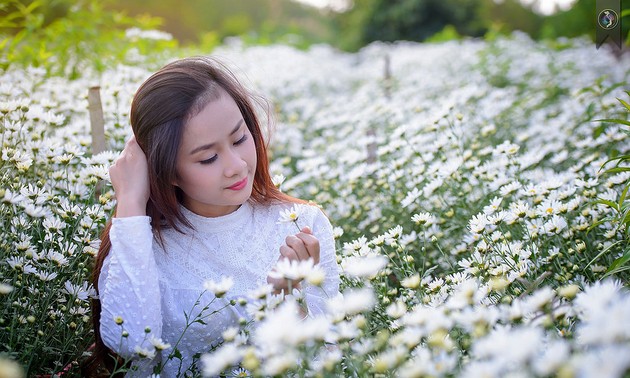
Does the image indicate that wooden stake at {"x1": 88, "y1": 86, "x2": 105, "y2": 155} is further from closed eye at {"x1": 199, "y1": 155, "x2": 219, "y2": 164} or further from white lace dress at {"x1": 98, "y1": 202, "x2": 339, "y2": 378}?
closed eye at {"x1": 199, "y1": 155, "x2": 219, "y2": 164}

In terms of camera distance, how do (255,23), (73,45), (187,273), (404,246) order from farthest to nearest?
(255,23)
(73,45)
(404,246)
(187,273)

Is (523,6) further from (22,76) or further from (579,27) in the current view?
(22,76)

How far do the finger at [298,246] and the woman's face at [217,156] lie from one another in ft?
0.76

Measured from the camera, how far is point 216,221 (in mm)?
1967

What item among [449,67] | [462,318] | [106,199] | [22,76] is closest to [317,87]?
[449,67]

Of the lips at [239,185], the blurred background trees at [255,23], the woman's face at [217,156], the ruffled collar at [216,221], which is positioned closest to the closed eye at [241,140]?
the woman's face at [217,156]

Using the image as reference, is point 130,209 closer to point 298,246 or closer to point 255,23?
point 298,246

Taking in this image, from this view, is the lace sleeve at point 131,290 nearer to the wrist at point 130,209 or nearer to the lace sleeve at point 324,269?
the wrist at point 130,209

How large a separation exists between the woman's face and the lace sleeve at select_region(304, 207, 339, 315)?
0.29 m

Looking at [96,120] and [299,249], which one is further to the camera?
[96,120]

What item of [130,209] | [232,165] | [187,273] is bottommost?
[187,273]

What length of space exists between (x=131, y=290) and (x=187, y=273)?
0.23m

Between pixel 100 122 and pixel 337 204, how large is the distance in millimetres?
1133

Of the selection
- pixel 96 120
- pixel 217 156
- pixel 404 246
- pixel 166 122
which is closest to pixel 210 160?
pixel 217 156
